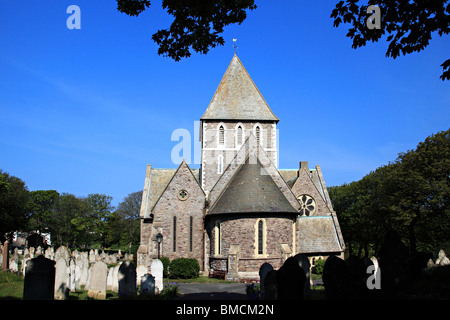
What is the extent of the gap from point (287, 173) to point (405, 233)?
15182 mm

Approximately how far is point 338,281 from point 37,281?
8.41 metres

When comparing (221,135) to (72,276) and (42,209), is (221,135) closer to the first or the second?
(72,276)

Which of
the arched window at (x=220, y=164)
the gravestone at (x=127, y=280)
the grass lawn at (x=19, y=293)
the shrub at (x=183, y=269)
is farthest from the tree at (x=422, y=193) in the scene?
the gravestone at (x=127, y=280)

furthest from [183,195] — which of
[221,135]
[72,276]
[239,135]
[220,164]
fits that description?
[72,276]

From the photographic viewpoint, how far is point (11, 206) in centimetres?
5278

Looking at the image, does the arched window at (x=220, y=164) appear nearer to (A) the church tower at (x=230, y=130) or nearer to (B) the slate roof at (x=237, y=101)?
(A) the church tower at (x=230, y=130)

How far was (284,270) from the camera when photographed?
10.9 meters

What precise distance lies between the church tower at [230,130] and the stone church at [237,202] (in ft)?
0.28

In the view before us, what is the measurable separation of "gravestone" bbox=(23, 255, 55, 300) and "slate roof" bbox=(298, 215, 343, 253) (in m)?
22.5

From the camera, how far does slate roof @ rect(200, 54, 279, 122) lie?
35.4 m

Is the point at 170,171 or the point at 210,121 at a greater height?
the point at 210,121

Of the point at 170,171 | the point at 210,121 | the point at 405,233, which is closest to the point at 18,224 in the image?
the point at 170,171
